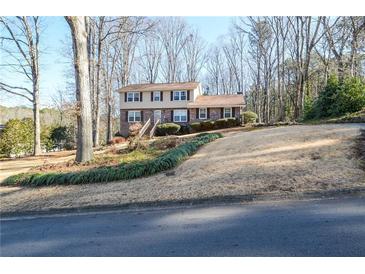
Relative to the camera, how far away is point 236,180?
6.74 meters

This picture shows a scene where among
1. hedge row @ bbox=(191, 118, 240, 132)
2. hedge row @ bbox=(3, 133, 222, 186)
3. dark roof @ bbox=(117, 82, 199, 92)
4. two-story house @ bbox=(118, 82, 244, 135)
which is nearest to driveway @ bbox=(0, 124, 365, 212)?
hedge row @ bbox=(3, 133, 222, 186)

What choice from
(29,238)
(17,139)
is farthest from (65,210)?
(17,139)

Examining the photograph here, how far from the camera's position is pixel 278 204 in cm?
516

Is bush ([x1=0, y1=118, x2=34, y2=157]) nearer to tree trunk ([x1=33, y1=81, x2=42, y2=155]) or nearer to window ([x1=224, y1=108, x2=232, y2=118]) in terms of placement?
tree trunk ([x1=33, y1=81, x2=42, y2=155])

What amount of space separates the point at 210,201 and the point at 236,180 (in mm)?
1309

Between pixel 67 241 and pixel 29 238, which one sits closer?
pixel 67 241

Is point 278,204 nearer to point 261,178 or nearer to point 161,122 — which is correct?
point 261,178

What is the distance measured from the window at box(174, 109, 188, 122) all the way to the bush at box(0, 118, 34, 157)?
1272cm

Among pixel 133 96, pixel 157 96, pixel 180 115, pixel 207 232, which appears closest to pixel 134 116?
pixel 133 96

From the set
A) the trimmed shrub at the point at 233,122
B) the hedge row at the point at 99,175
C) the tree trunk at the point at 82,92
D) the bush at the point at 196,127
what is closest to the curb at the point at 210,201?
the hedge row at the point at 99,175

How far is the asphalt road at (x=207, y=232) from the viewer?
3.50 metres

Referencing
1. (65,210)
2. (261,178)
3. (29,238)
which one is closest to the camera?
(29,238)

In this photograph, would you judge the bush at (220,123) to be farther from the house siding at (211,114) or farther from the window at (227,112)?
the house siding at (211,114)

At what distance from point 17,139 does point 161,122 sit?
1236 centimetres
